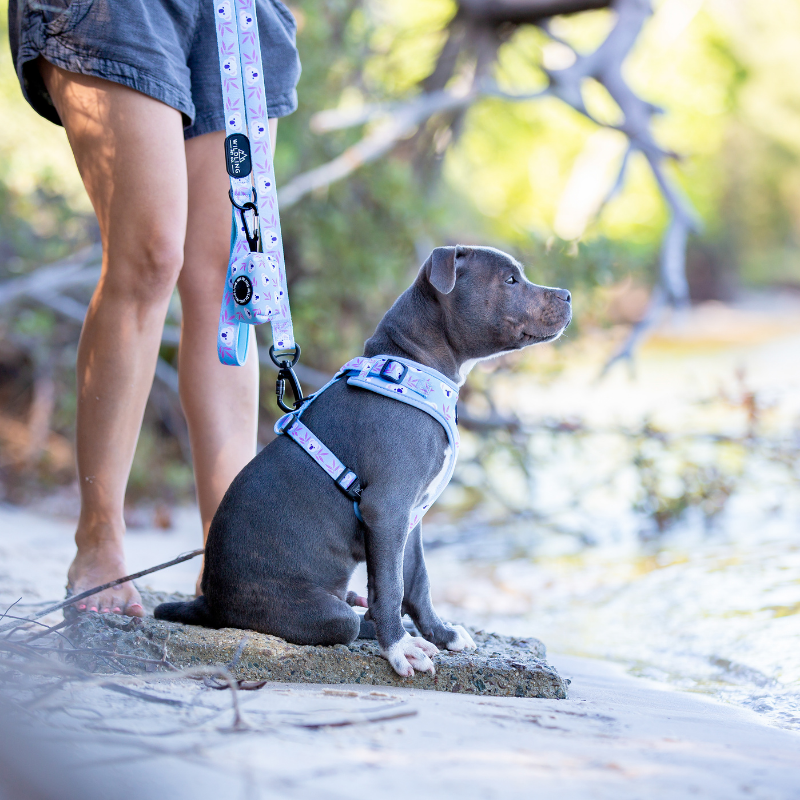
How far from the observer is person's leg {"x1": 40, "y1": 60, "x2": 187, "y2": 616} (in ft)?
7.53

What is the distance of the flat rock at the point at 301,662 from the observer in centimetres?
211

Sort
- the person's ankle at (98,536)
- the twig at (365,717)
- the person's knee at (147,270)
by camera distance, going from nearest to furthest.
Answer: the twig at (365,717), the person's knee at (147,270), the person's ankle at (98,536)

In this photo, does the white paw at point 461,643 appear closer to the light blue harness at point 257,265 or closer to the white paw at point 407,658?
the white paw at point 407,658

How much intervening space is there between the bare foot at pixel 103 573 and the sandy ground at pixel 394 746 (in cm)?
61

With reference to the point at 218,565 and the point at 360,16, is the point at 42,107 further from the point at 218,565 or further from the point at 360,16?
the point at 360,16

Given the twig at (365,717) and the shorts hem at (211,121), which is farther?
the shorts hem at (211,121)

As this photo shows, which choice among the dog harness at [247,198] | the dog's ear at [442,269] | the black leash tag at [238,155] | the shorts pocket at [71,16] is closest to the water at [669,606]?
the dog's ear at [442,269]

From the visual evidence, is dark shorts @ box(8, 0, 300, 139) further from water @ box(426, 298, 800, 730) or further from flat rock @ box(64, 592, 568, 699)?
water @ box(426, 298, 800, 730)

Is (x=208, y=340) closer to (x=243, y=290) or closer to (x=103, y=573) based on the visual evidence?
(x=243, y=290)

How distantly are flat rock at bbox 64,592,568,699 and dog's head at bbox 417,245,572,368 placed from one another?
90cm

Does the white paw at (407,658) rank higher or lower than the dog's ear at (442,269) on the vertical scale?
lower

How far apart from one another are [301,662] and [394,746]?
2.26 ft

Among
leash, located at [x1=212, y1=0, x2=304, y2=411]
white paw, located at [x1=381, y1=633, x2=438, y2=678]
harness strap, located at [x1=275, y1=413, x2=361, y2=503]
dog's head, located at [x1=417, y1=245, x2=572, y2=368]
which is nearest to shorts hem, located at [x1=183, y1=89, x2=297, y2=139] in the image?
leash, located at [x1=212, y1=0, x2=304, y2=411]

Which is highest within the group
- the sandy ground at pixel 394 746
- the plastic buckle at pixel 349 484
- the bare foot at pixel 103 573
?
the plastic buckle at pixel 349 484
